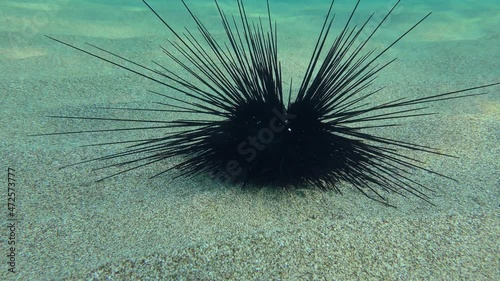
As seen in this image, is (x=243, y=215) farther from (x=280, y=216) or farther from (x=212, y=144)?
(x=212, y=144)

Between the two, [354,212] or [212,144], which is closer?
[354,212]

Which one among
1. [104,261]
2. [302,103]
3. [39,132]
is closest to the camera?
[104,261]

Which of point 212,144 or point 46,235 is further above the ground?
point 212,144

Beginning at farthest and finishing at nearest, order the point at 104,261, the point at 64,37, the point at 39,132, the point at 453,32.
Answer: the point at 453,32 → the point at 64,37 → the point at 39,132 → the point at 104,261

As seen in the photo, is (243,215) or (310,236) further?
(243,215)

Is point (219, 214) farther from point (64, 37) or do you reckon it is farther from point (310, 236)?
point (64, 37)

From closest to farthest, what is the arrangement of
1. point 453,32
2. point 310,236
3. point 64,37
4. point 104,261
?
point 104,261
point 310,236
point 64,37
point 453,32

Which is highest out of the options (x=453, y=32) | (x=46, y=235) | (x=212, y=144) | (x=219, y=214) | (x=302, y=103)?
(x=453, y=32)

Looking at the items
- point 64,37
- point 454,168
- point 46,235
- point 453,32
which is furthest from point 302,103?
point 453,32

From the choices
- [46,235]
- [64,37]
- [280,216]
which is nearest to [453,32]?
[64,37]
